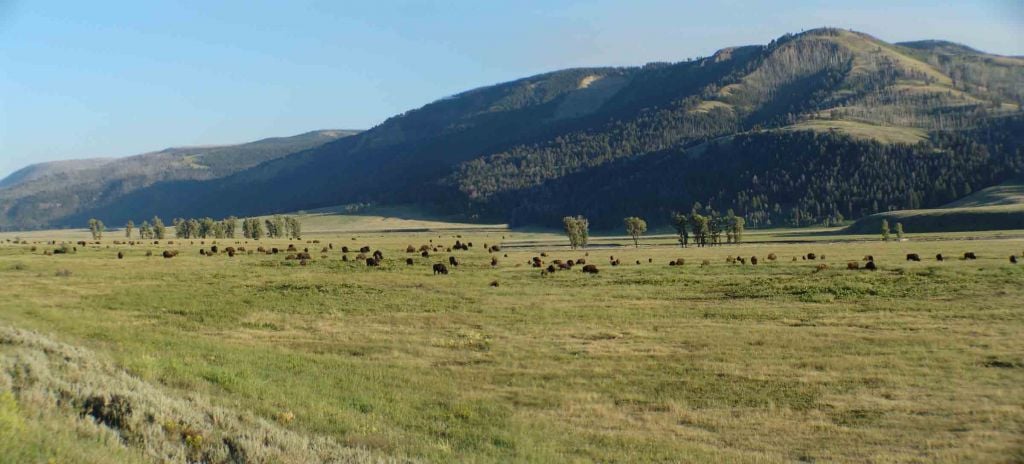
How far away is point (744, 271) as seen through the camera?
47.7 meters

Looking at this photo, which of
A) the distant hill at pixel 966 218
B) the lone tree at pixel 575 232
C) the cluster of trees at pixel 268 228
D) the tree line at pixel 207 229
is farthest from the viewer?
the tree line at pixel 207 229

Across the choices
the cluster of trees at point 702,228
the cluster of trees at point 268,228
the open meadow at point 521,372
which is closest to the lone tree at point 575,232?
the cluster of trees at point 702,228

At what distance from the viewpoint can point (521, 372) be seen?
19484 millimetres

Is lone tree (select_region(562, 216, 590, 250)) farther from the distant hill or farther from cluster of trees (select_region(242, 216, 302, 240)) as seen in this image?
the distant hill

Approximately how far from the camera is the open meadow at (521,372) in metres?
10.6

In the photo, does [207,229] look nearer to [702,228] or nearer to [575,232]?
[575,232]

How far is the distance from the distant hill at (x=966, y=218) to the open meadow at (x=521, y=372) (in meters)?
112

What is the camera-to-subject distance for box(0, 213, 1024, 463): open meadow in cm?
1062

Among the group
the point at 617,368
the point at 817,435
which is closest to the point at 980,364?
the point at 817,435

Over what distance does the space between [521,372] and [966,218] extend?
482 feet

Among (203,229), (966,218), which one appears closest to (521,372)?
(203,229)

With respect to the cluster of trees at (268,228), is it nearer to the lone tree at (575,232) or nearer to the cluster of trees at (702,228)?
the lone tree at (575,232)

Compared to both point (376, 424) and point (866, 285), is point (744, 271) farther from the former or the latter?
point (376, 424)

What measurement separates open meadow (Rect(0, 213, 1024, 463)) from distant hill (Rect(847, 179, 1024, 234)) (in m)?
112
